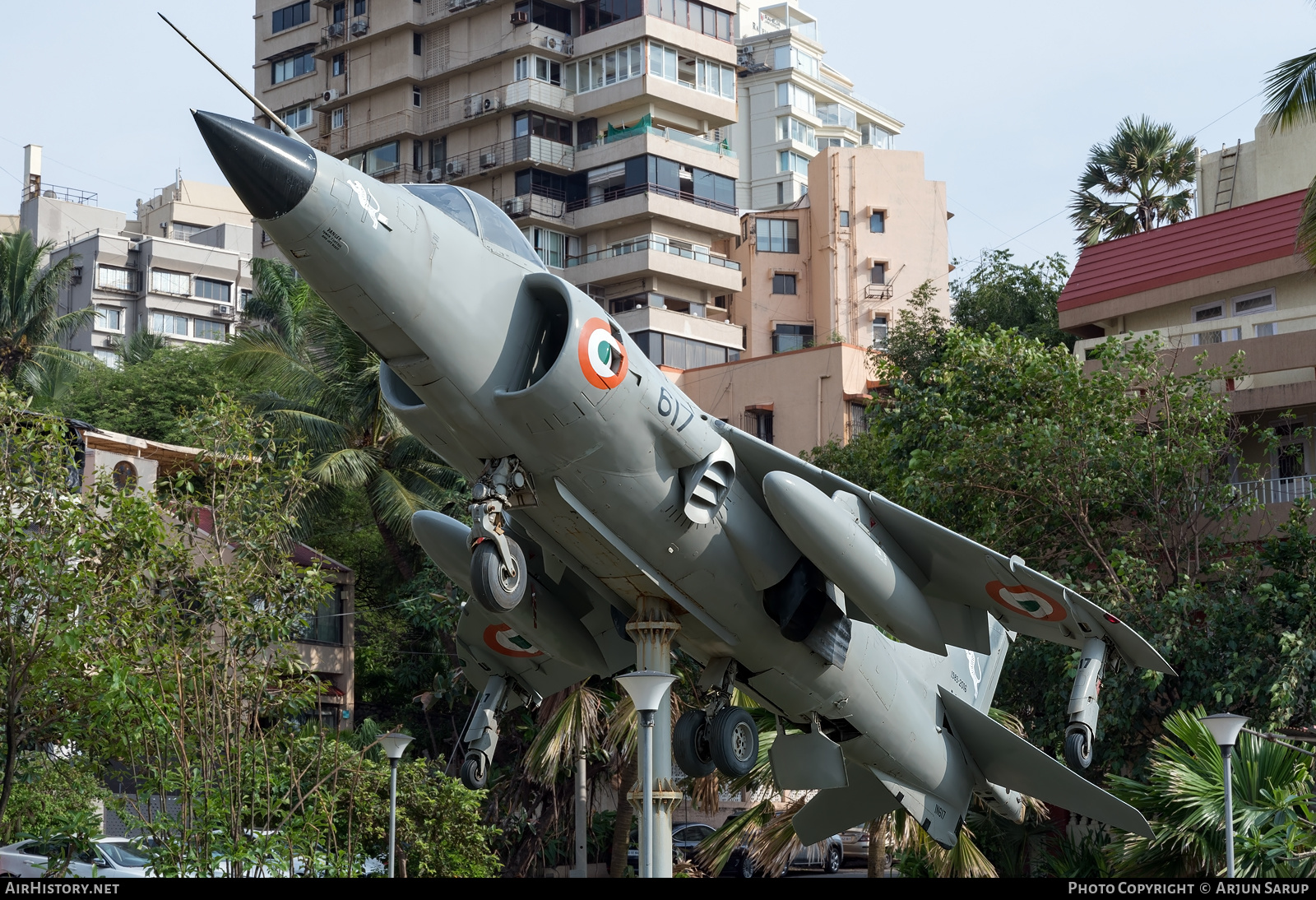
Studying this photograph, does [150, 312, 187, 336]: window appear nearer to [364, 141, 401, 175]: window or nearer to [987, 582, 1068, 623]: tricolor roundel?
[364, 141, 401, 175]: window

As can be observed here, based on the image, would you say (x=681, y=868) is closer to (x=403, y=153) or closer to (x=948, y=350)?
(x=948, y=350)

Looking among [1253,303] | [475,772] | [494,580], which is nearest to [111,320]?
[1253,303]

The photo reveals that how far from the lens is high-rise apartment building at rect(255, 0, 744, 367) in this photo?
5022 centimetres

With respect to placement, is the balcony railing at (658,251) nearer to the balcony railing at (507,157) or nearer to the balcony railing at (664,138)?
the balcony railing at (664,138)

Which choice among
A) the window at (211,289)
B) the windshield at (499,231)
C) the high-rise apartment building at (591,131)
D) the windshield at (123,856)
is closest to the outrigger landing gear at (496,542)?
the windshield at (499,231)

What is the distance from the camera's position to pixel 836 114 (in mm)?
78812

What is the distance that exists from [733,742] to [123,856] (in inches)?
455

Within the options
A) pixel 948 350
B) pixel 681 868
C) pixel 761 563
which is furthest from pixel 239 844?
pixel 948 350

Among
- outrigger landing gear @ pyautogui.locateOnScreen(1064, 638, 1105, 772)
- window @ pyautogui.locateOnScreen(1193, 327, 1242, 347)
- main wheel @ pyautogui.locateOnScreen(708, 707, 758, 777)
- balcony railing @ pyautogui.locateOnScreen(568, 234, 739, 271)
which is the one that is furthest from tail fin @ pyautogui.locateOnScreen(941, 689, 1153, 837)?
balcony railing @ pyautogui.locateOnScreen(568, 234, 739, 271)

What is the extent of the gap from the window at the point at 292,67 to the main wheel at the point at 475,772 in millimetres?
51129

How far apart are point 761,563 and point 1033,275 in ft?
86.3

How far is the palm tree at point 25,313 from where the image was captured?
134 feet

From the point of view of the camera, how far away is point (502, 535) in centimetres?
1080
